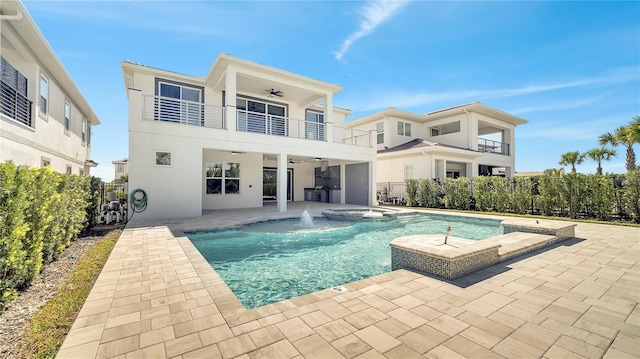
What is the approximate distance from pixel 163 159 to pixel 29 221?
21.7 feet

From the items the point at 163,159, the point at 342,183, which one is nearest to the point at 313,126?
the point at 342,183

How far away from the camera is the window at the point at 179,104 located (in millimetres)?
11777

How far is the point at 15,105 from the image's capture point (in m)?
8.98

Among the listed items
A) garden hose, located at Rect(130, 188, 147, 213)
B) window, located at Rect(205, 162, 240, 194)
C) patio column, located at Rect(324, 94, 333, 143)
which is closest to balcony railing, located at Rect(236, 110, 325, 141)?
patio column, located at Rect(324, 94, 333, 143)

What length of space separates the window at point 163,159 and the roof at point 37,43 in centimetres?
506

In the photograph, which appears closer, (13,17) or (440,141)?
(13,17)

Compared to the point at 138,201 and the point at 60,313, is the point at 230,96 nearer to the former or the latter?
the point at 138,201

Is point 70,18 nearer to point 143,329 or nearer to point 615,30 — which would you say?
point 143,329

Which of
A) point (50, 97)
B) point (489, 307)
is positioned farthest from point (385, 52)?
point (50, 97)

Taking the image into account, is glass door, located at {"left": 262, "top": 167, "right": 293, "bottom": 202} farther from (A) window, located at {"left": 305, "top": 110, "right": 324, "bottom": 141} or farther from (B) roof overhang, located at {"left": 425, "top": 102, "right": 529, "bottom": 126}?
(B) roof overhang, located at {"left": 425, "top": 102, "right": 529, "bottom": 126}

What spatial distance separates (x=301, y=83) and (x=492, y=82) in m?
14.0

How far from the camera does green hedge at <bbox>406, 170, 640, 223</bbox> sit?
33.8 ft

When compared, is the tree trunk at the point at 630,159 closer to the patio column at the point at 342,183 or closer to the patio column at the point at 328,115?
the patio column at the point at 342,183

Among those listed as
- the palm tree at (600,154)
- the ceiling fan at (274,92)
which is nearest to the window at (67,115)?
the ceiling fan at (274,92)
